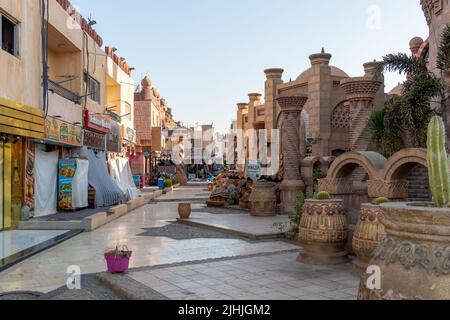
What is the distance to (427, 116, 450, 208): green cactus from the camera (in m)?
3.26

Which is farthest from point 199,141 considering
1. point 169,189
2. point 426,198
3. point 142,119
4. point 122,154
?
point 426,198

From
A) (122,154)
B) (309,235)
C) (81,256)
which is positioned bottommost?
(81,256)

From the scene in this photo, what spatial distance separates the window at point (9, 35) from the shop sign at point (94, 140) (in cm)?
615

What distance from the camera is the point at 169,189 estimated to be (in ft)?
97.7

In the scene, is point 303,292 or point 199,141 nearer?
point 303,292

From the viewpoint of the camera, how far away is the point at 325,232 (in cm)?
734

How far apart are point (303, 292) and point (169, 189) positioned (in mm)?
24547

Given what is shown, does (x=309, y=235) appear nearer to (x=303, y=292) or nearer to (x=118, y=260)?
(x=303, y=292)

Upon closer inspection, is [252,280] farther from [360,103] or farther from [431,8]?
[431,8]

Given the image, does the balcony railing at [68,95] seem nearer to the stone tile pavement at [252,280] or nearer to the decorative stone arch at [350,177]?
the decorative stone arch at [350,177]

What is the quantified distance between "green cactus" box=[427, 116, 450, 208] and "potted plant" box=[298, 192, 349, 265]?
4.02 metres

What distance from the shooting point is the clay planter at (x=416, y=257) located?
8.61 ft

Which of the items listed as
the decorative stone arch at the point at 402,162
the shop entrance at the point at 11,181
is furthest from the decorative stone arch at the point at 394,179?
the shop entrance at the point at 11,181

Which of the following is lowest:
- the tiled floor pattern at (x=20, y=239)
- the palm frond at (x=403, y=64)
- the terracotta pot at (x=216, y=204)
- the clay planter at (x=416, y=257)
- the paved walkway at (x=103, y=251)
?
the paved walkway at (x=103, y=251)
